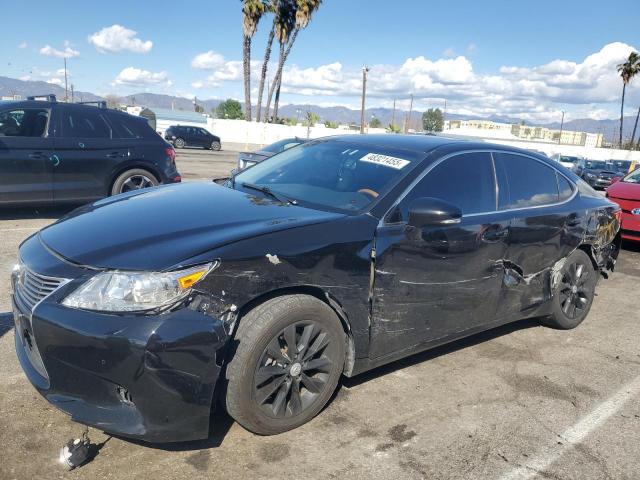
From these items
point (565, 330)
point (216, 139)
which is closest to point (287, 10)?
point (216, 139)

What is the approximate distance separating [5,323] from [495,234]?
3652 mm

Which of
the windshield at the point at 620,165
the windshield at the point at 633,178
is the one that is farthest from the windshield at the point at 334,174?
the windshield at the point at 620,165

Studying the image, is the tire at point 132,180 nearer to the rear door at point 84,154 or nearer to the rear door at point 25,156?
the rear door at point 84,154

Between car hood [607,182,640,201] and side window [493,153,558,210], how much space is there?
4447 mm

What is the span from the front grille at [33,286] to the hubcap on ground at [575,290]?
3951mm

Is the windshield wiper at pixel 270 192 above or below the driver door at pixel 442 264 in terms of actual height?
above

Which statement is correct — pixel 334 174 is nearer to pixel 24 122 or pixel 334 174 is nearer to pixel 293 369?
pixel 293 369

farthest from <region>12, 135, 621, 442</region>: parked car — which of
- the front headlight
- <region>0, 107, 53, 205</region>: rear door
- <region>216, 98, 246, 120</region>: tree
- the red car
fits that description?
<region>216, 98, 246, 120</region>: tree

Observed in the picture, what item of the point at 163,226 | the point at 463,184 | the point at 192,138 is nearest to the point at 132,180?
the point at 163,226

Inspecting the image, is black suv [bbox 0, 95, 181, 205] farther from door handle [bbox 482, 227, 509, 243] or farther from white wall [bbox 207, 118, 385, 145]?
white wall [bbox 207, 118, 385, 145]

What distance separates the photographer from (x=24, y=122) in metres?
7.37

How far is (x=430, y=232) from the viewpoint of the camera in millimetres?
3402

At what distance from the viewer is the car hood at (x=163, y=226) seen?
2.61 metres

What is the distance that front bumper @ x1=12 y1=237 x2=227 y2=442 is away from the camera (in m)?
2.41
